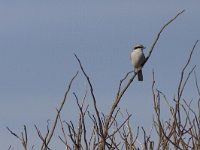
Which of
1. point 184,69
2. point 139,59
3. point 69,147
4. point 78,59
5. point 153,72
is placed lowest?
point 69,147

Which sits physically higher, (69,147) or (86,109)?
(86,109)

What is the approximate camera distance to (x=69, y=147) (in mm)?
3818

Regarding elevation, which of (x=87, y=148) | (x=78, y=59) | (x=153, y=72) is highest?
(x=153, y=72)

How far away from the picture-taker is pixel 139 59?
510 inches

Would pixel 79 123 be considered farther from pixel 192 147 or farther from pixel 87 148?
pixel 192 147

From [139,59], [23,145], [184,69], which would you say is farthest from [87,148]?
[139,59]

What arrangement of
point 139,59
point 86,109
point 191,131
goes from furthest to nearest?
1. point 139,59
2. point 191,131
3. point 86,109

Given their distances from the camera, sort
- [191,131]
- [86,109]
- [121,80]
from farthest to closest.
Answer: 1. [191,131]
2. [86,109]
3. [121,80]

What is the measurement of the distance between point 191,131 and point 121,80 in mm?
1026

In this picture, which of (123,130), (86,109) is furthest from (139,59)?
Answer: (86,109)

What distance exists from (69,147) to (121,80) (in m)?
0.71

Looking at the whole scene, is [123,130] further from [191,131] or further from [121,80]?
[121,80]

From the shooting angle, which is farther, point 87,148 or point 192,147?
point 192,147

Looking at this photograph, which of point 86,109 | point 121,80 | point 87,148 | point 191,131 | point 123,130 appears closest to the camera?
point 87,148
